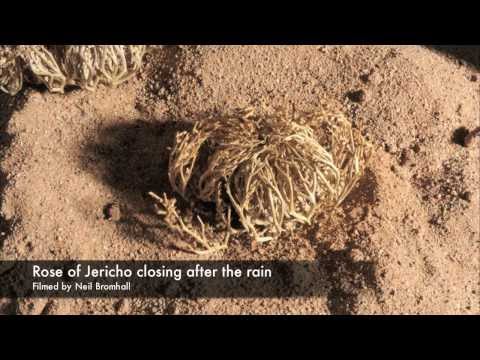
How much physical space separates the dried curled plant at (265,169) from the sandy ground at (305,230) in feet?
0.55

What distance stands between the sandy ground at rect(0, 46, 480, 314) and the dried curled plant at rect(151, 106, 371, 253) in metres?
0.17

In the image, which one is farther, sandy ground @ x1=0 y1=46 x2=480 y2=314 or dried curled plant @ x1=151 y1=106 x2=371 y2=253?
sandy ground @ x1=0 y1=46 x2=480 y2=314

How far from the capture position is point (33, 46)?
11.5 feet

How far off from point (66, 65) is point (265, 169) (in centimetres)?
167

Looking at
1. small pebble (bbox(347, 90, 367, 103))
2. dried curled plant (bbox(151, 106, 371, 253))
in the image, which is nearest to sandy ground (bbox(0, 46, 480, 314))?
small pebble (bbox(347, 90, 367, 103))

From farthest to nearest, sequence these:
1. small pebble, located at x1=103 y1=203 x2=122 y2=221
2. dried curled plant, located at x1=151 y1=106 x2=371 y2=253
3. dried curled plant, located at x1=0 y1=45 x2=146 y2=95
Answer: dried curled plant, located at x1=0 y1=45 x2=146 y2=95, small pebble, located at x1=103 y1=203 x2=122 y2=221, dried curled plant, located at x1=151 y1=106 x2=371 y2=253

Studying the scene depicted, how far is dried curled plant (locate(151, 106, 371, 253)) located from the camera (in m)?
2.76

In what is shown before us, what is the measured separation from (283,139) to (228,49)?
1171 mm

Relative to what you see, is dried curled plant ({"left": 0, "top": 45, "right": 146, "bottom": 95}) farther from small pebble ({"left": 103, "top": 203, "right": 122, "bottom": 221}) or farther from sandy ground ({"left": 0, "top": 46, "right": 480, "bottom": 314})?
small pebble ({"left": 103, "top": 203, "right": 122, "bottom": 221})

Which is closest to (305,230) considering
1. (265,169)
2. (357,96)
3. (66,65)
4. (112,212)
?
(265,169)

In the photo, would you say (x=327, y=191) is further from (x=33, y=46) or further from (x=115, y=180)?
(x=33, y=46)

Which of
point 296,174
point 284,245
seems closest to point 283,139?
Answer: point 296,174

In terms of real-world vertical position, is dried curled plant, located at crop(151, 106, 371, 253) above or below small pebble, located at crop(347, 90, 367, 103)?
below

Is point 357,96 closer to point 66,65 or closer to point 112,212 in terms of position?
point 112,212
